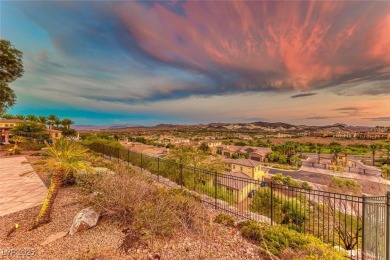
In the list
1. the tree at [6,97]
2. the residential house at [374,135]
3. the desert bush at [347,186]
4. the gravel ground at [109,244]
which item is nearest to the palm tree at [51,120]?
the tree at [6,97]

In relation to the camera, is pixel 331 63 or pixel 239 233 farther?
pixel 331 63

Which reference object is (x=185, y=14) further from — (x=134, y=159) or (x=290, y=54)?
(x=134, y=159)

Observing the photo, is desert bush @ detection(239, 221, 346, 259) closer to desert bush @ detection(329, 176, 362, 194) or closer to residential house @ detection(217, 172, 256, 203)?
residential house @ detection(217, 172, 256, 203)

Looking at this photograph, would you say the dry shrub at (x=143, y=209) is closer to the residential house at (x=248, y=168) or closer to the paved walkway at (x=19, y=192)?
the paved walkway at (x=19, y=192)

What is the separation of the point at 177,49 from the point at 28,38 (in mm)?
11090

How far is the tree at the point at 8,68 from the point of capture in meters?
15.9

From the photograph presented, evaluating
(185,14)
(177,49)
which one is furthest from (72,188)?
(177,49)

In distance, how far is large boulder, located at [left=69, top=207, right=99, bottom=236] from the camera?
12.8 feet

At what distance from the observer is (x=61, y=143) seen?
521 centimetres

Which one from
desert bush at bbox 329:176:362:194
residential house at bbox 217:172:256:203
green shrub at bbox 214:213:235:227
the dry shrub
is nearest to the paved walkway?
the dry shrub

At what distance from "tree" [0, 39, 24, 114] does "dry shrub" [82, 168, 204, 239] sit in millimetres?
20508

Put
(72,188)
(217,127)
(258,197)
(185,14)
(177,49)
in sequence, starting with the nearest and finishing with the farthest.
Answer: (72,188) < (185,14) < (177,49) < (258,197) < (217,127)

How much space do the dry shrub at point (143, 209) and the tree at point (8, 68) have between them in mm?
20508

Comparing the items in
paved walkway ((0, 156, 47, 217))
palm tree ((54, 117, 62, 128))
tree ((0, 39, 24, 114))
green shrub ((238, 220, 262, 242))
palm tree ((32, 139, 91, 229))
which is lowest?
green shrub ((238, 220, 262, 242))
